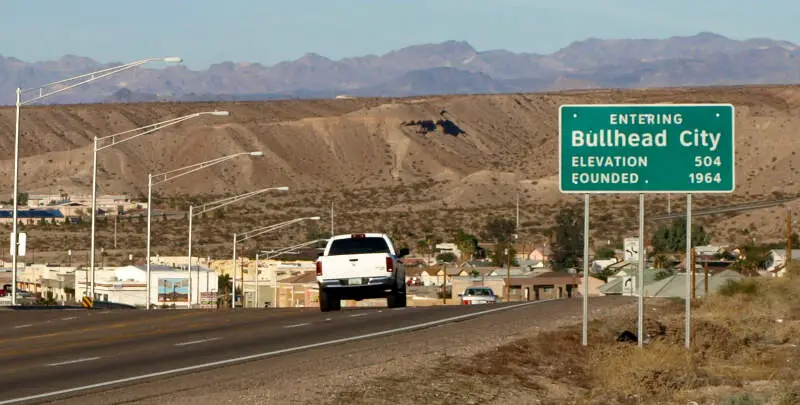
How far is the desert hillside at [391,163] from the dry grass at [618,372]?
9735 centimetres

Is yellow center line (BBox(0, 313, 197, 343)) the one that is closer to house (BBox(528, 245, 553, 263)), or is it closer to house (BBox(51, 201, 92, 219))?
house (BBox(528, 245, 553, 263))

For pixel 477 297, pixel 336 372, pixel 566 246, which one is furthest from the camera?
pixel 566 246

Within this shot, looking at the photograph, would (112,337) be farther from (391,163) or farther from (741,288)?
(391,163)

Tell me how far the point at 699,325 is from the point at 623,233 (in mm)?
93563

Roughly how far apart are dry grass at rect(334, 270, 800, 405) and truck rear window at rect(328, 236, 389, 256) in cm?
871

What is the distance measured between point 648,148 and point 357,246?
15.4 meters

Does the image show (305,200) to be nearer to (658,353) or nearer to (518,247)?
(518,247)

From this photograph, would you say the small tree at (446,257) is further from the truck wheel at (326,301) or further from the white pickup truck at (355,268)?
the white pickup truck at (355,268)

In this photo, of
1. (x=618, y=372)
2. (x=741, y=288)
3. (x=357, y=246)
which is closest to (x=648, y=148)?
(x=618, y=372)

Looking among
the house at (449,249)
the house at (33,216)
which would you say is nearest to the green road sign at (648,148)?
the house at (449,249)

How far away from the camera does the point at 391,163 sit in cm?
17588

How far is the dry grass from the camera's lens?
799 inches

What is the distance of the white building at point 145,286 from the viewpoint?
93.4 metres

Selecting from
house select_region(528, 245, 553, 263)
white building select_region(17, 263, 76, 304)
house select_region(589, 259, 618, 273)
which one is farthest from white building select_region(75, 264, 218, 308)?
house select_region(528, 245, 553, 263)
